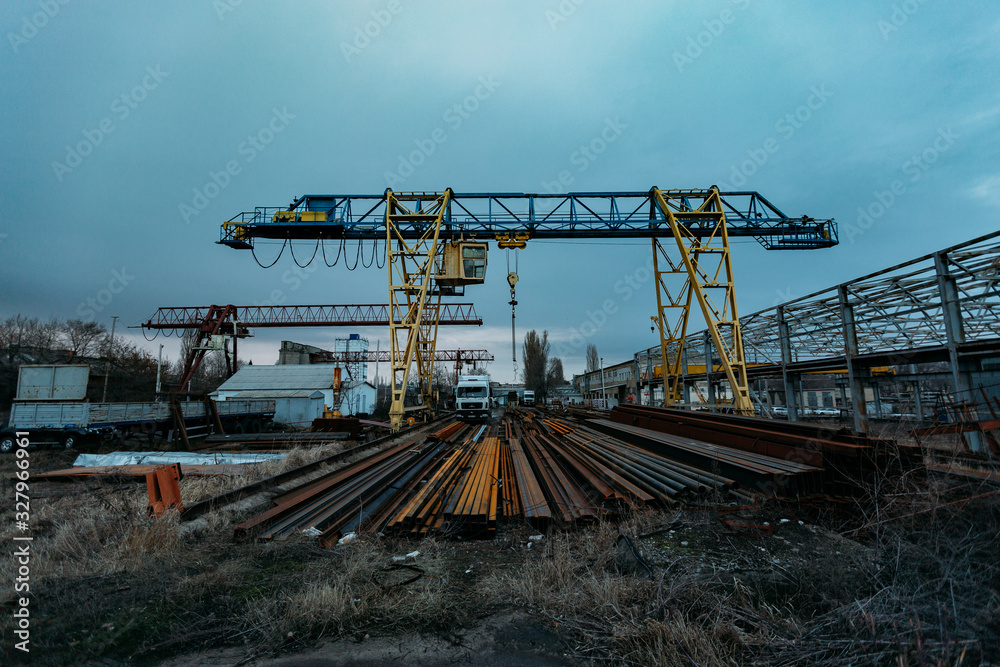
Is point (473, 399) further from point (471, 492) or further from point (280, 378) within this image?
point (280, 378)

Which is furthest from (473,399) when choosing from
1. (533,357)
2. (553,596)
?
(533,357)

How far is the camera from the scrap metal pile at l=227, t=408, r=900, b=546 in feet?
15.5

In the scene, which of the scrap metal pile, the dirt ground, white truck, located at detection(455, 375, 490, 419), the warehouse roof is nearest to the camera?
the dirt ground

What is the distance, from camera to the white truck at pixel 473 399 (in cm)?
1934

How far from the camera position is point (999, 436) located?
18.0ft

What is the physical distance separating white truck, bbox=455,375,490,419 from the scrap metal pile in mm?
10530

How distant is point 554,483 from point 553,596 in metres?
3.48

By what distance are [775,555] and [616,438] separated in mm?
6463

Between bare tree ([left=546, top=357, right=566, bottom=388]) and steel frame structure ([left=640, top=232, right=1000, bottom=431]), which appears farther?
bare tree ([left=546, top=357, right=566, bottom=388])

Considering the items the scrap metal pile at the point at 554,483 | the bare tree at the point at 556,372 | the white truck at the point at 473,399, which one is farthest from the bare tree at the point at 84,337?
the bare tree at the point at 556,372

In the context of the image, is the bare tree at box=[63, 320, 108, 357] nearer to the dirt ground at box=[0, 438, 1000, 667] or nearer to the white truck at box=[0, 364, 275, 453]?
the white truck at box=[0, 364, 275, 453]

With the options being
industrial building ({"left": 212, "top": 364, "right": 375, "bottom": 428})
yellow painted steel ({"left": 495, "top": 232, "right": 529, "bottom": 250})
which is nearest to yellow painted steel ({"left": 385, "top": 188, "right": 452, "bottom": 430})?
yellow painted steel ({"left": 495, "top": 232, "right": 529, "bottom": 250})

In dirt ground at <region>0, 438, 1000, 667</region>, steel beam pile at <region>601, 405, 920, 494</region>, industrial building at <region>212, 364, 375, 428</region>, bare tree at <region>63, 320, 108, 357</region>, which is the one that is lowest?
dirt ground at <region>0, 438, 1000, 667</region>

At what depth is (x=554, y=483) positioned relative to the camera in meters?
6.47
